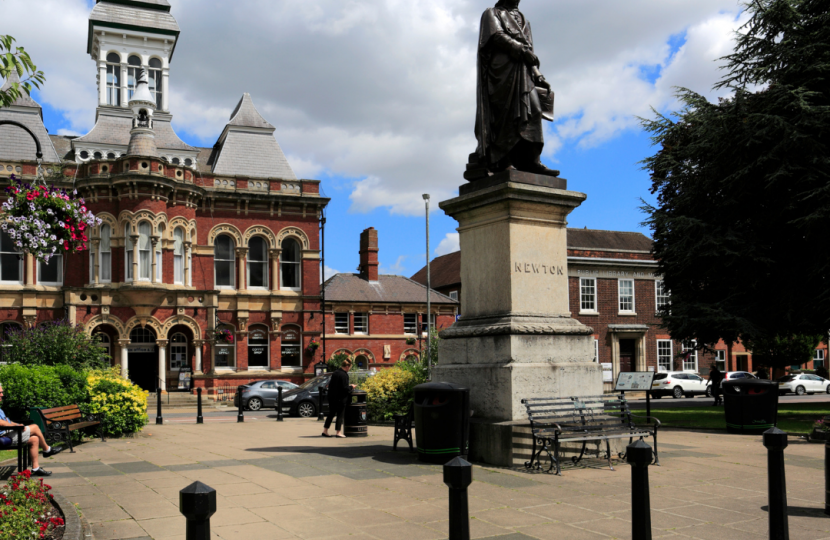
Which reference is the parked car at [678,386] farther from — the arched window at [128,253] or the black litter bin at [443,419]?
the black litter bin at [443,419]

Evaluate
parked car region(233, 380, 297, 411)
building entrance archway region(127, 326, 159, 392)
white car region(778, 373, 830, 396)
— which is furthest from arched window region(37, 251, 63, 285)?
white car region(778, 373, 830, 396)

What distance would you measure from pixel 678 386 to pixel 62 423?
34.9 m

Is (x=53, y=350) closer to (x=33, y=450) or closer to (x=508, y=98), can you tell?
(x=33, y=450)

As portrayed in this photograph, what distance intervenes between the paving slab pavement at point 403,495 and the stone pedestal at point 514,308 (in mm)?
1033

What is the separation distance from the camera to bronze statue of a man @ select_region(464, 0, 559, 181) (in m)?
10.3

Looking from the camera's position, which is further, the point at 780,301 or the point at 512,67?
the point at 780,301

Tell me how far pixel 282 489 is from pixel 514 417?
3.01 metres

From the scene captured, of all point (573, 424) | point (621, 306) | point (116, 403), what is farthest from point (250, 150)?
point (573, 424)

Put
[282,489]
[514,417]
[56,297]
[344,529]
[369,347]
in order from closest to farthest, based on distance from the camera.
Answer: [344,529] → [282,489] → [514,417] → [56,297] → [369,347]

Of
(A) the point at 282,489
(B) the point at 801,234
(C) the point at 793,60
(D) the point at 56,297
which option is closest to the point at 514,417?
(A) the point at 282,489

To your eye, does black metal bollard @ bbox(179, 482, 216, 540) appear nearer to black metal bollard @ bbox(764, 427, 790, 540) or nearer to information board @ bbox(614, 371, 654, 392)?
black metal bollard @ bbox(764, 427, 790, 540)

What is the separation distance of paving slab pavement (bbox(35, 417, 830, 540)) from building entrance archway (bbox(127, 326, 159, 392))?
25.0 metres

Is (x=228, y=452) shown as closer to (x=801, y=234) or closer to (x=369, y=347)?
(x=801, y=234)

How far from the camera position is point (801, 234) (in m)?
22.0
